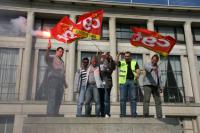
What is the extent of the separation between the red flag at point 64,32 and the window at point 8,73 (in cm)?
1164

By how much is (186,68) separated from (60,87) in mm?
Result: 18116

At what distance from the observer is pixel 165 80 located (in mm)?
23672

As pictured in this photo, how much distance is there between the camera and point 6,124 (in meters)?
20.2

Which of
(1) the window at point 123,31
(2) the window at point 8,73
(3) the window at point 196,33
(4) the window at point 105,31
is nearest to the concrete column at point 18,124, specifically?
(2) the window at point 8,73

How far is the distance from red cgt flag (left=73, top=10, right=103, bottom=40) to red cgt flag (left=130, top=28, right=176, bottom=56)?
1431mm

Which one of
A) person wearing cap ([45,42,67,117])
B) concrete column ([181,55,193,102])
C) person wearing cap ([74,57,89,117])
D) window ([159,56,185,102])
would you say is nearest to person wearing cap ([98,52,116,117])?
person wearing cap ([74,57,89,117])

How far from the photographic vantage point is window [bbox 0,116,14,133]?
2000 cm

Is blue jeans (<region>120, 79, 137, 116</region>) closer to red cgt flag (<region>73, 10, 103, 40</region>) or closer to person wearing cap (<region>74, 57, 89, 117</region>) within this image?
person wearing cap (<region>74, 57, 89, 117</region>)

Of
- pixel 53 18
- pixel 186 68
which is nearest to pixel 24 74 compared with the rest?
pixel 53 18

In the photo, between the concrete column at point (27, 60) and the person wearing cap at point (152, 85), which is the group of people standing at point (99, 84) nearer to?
the person wearing cap at point (152, 85)

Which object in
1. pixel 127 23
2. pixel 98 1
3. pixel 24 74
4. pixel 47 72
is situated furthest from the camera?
pixel 127 23

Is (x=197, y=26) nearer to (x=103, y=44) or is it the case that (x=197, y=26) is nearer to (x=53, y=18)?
(x=103, y=44)

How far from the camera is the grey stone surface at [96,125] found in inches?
280

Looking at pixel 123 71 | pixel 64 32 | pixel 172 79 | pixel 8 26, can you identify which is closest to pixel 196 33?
pixel 172 79
